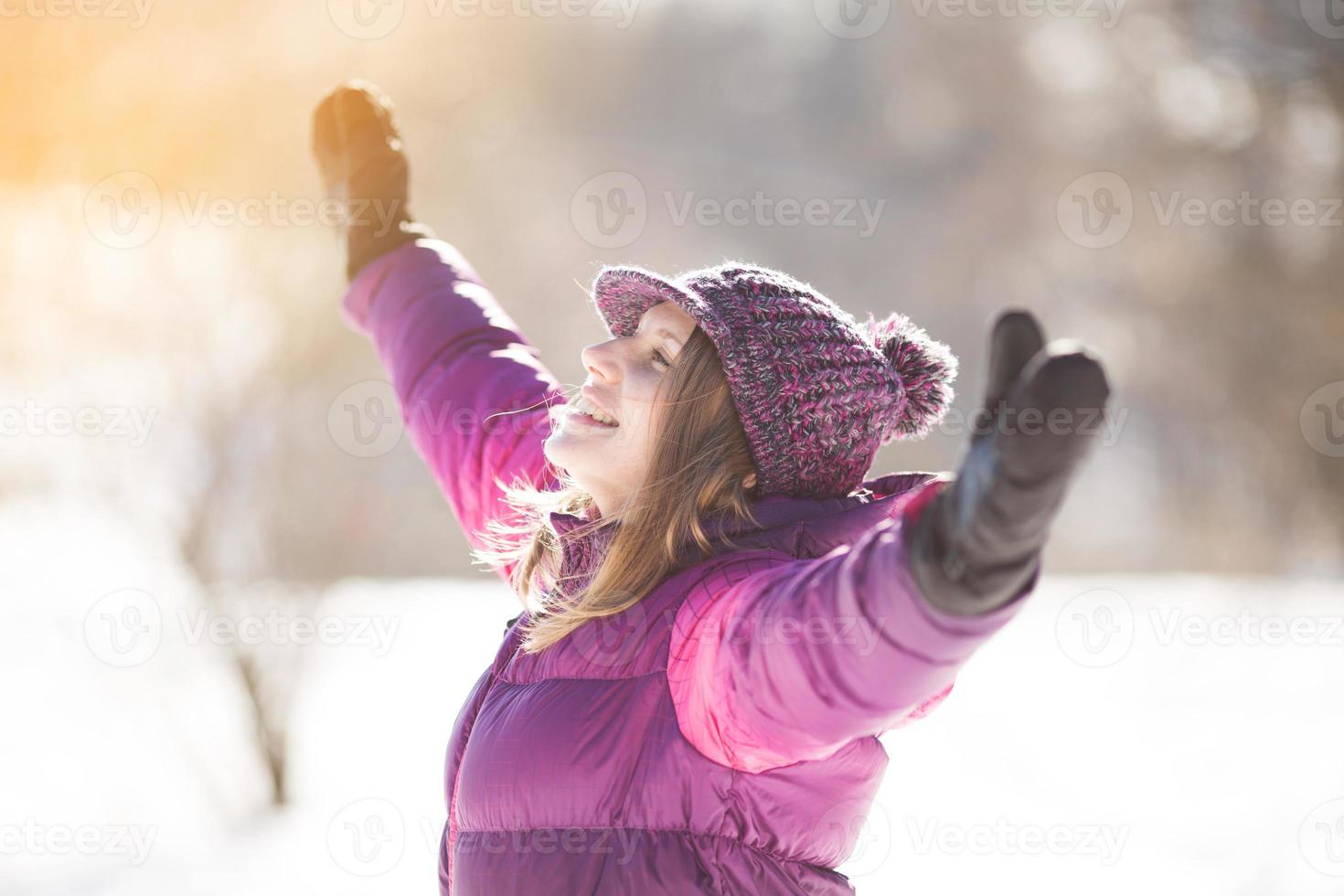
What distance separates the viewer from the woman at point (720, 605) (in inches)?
23.6

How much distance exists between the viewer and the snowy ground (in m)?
2.37

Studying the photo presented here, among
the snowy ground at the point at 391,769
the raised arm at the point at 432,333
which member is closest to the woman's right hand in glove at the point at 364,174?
the raised arm at the point at 432,333

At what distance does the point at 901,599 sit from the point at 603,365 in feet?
1.59

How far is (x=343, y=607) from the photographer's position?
338 cm

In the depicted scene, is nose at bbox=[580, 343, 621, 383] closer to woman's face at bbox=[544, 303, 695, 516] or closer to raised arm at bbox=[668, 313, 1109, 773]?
woman's face at bbox=[544, 303, 695, 516]

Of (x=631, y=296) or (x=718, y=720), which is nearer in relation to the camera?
(x=718, y=720)

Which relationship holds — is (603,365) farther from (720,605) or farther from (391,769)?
(391,769)

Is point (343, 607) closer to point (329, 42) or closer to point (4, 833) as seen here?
point (4, 833)

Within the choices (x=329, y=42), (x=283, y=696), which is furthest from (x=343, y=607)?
(x=329, y=42)

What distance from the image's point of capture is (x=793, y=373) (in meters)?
0.90

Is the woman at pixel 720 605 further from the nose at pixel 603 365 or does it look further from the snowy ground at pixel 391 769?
the snowy ground at pixel 391 769

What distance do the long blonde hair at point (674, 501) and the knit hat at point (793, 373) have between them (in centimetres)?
3

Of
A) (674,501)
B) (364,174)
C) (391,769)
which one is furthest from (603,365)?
(391,769)

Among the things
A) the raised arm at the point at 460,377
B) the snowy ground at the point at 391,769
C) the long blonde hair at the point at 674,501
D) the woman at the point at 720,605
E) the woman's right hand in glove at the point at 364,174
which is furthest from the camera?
the snowy ground at the point at 391,769
